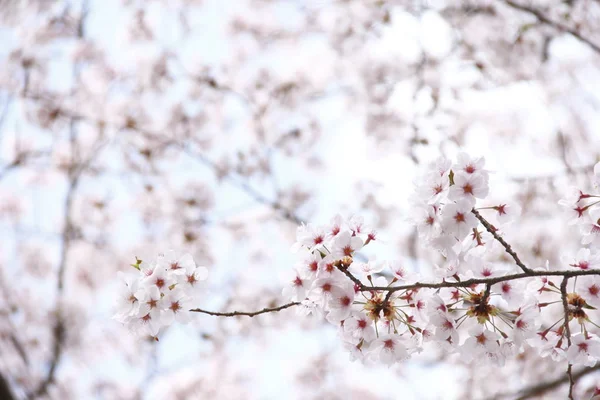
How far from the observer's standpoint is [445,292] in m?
1.66

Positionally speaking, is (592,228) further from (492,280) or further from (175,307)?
(175,307)

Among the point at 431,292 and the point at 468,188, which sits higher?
the point at 468,188

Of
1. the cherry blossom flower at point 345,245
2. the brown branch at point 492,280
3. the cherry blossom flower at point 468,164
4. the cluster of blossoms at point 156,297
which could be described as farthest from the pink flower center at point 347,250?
the cluster of blossoms at point 156,297

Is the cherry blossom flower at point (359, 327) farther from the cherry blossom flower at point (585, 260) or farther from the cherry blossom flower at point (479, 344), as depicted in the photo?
the cherry blossom flower at point (585, 260)

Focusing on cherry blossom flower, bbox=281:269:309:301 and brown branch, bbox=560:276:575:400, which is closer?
brown branch, bbox=560:276:575:400

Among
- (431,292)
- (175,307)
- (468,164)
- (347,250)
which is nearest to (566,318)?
(431,292)

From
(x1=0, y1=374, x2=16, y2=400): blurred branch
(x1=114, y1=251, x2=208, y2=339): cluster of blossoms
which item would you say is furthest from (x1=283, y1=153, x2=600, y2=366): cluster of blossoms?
(x1=0, y1=374, x2=16, y2=400): blurred branch

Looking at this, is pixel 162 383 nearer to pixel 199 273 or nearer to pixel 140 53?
pixel 140 53

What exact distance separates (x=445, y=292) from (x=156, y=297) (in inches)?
36.1

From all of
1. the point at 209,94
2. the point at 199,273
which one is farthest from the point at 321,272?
the point at 209,94

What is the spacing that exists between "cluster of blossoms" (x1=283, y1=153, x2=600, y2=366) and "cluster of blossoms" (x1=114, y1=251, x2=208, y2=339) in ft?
1.12

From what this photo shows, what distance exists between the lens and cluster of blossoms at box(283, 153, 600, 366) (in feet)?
5.13

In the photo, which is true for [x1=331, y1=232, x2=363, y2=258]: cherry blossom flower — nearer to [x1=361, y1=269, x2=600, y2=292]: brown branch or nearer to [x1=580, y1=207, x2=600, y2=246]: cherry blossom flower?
[x1=361, y1=269, x2=600, y2=292]: brown branch

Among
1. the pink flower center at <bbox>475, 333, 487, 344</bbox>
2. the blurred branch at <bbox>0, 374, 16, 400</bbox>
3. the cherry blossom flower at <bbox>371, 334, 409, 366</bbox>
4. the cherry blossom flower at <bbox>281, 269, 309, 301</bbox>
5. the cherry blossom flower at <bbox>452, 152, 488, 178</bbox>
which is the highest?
the cherry blossom flower at <bbox>452, 152, 488, 178</bbox>
